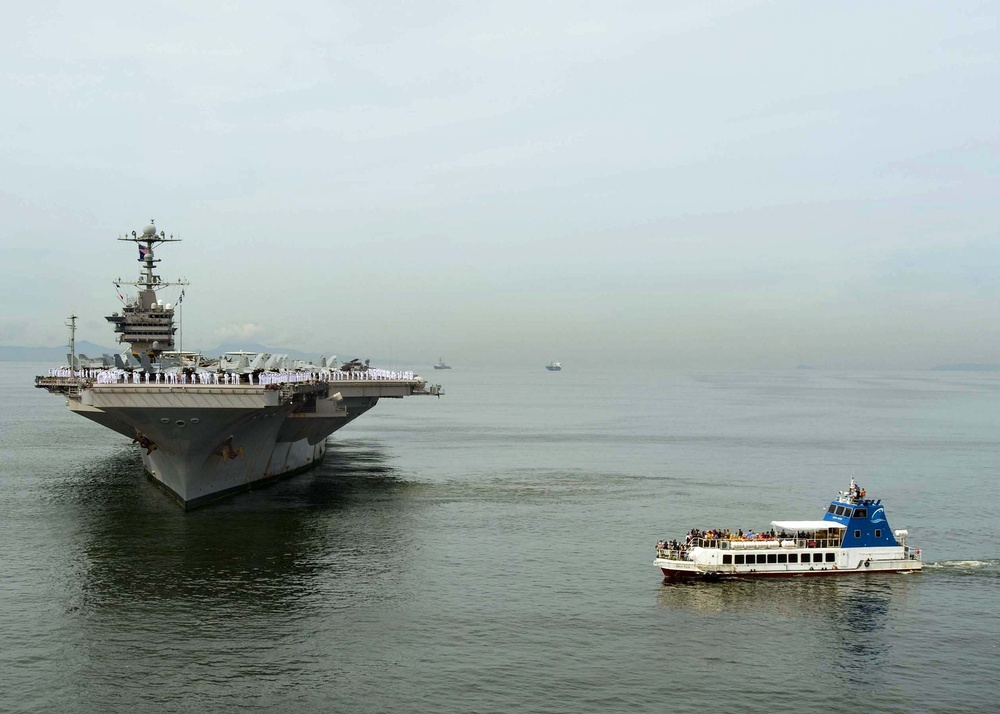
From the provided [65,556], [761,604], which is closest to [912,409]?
[761,604]

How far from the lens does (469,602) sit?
28.0m

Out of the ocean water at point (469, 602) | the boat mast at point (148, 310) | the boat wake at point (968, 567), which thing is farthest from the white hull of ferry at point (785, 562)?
the boat mast at point (148, 310)

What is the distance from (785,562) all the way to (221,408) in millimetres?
22321

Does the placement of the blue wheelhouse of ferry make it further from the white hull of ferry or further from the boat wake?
the boat wake

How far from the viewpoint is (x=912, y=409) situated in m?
134

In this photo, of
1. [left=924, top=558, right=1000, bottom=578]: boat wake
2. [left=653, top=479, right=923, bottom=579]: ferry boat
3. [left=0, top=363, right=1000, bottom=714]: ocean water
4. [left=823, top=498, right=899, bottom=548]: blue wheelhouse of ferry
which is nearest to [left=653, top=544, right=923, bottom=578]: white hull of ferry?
[left=653, top=479, right=923, bottom=579]: ferry boat

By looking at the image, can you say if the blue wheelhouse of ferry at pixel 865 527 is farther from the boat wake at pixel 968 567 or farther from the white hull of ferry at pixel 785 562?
the boat wake at pixel 968 567

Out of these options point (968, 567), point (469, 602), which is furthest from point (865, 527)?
point (469, 602)

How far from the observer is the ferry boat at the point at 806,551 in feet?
102

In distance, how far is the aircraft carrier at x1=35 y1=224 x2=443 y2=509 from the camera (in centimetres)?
3697

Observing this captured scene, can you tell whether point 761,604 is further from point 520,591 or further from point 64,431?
point 64,431

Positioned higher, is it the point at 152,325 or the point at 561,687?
the point at 152,325

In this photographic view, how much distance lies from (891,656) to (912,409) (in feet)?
398

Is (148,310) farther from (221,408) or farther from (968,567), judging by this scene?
(968,567)
